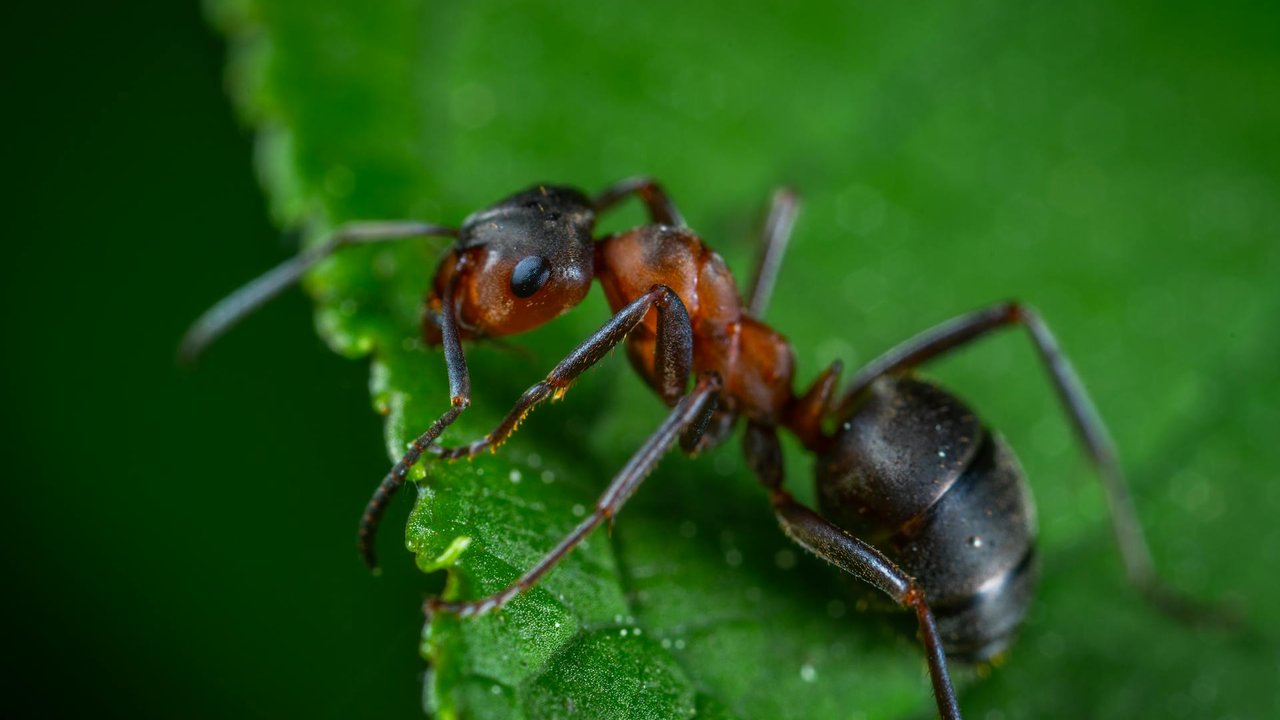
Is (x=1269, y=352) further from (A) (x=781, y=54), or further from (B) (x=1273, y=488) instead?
(A) (x=781, y=54)

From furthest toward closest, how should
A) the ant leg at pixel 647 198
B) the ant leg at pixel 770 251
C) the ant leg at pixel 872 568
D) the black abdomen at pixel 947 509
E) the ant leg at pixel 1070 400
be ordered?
1. the ant leg at pixel 770 251
2. the ant leg at pixel 647 198
3. the ant leg at pixel 1070 400
4. the black abdomen at pixel 947 509
5. the ant leg at pixel 872 568

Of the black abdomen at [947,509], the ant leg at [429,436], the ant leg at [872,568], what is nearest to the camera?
the ant leg at [429,436]

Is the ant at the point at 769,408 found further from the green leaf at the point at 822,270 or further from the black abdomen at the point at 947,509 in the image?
the green leaf at the point at 822,270

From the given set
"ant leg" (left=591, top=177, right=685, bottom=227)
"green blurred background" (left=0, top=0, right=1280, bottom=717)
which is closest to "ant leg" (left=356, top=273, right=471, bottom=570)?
"green blurred background" (left=0, top=0, right=1280, bottom=717)

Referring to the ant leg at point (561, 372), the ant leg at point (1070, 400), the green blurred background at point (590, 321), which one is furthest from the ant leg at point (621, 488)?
the green blurred background at point (590, 321)

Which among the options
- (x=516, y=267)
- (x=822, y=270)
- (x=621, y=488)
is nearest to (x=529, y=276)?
(x=516, y=267)

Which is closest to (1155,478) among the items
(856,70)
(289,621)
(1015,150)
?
(1015,150)

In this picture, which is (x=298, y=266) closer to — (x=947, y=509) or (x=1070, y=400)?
(x=947, y=509)
